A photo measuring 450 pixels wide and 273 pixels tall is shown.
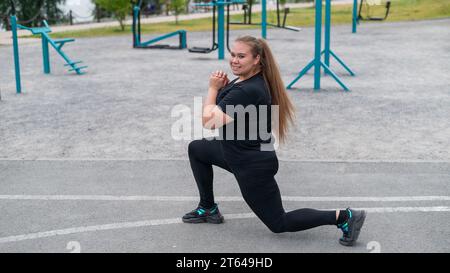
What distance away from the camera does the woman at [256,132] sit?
465 centimetres

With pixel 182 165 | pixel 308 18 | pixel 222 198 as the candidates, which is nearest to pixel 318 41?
pixel 182 165

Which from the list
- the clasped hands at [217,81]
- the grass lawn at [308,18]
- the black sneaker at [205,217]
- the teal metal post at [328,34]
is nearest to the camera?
the clasped hands at [217,81]

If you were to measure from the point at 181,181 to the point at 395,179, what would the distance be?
2110mm

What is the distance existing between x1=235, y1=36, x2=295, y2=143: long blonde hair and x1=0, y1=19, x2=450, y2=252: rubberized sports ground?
93 centimetres

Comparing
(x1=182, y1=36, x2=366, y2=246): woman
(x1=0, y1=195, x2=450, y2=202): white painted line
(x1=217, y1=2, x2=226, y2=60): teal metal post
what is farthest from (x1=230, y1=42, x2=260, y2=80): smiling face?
(x1=217, y1=2, x2=226, y2=60): teal metal post

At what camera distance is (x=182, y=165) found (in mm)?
7039

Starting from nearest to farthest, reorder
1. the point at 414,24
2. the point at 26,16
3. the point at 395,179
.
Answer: the point at 395,179 < the point at 414,24 < the point at 26,16

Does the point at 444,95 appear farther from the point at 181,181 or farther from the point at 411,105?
the point at 181,181

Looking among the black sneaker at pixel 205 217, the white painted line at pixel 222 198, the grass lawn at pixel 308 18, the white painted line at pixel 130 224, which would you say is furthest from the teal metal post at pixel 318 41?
the grass lawn at pixel 308 18

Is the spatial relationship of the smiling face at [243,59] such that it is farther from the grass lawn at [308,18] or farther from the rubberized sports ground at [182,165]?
the grass lawn at [308,18]

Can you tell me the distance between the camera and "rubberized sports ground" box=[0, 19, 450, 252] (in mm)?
4973
